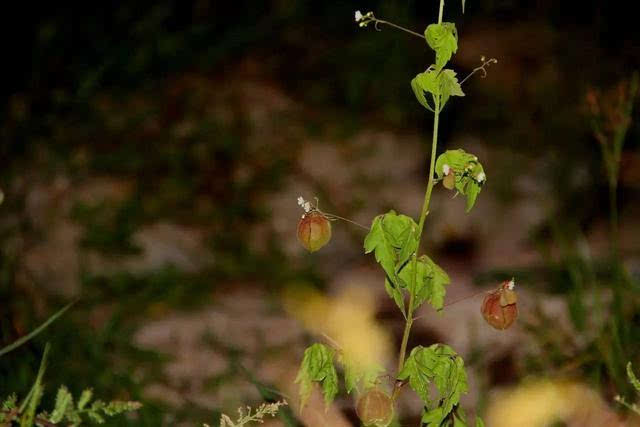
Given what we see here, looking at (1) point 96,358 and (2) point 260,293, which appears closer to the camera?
(1) point 96,358

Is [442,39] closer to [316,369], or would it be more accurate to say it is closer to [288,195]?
[316,369]

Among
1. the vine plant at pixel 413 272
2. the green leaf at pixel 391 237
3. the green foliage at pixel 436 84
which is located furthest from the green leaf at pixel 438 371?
the green foliage at pixel 436 84

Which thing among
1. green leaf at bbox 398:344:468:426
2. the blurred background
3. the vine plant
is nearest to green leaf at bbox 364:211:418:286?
the vine plant

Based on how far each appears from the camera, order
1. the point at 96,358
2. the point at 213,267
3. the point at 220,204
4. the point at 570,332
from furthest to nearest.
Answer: the point at 220,204, the point at 213,267, the point at 96,358, the point at 570,332

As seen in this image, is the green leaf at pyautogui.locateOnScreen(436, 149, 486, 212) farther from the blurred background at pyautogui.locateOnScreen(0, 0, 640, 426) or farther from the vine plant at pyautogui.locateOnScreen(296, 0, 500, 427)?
the blurred background at pyautogui.locateOnScreen(0, 0, 640, 426)

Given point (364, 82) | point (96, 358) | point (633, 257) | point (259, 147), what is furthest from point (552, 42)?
point (96, 358)

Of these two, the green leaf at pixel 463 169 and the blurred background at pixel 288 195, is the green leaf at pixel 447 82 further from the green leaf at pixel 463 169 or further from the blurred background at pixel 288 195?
the blurred background at pixel 288 195

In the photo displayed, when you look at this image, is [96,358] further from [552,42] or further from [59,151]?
[552,42]
